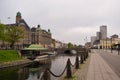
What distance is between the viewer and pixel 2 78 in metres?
33.3

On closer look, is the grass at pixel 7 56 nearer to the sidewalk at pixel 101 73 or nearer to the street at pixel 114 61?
the street at pixel 114 61

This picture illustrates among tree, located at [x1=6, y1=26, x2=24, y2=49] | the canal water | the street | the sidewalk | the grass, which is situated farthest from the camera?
tree, located at [x1=6, y1=26, x2=24, y2=49]

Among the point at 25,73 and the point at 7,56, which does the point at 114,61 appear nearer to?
the point at 25,73

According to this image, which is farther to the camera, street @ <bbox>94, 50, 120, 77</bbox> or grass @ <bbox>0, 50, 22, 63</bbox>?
grass @ <bbox>0, 50, 22, 63</bbox>

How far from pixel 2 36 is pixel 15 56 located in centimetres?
1862

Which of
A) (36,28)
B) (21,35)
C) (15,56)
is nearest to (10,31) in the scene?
(21,35)

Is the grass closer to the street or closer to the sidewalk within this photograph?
the street

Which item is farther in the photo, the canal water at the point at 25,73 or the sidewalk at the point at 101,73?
the canal water at the point at 25,73

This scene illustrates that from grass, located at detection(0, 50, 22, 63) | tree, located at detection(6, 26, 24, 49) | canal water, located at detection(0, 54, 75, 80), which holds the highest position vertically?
tree, located at detection(6, 26, 24, 49)

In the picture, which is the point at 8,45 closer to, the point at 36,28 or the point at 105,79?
the point at 36,28

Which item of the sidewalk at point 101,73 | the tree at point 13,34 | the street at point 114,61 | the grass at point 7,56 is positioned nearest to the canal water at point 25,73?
the sidewalk at point 101,73

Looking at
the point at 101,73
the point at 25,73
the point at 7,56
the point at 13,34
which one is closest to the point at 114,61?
the point at 25,73

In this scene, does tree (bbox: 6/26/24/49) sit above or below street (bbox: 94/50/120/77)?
above

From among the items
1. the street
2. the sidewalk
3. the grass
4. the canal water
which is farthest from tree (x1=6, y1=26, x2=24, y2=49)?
the sidewalk
